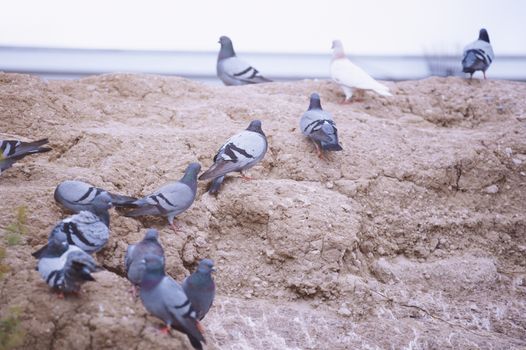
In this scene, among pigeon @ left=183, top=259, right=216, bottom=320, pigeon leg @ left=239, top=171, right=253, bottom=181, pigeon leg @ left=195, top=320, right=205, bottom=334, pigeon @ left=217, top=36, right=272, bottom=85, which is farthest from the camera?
pigeon @ left=217, top=36, right=272, bottom=85

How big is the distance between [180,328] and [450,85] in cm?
471

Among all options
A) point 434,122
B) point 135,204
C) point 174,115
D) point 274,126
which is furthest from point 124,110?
point 434,122

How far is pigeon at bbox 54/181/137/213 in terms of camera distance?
5.18 meters

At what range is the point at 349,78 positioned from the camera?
7.42 meters

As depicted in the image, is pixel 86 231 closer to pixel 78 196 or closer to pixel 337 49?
pixel 78 196

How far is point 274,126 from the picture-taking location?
6828 millimetres

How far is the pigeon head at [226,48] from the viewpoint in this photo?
27.3 feet

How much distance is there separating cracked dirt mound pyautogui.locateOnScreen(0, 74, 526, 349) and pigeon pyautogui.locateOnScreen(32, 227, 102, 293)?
0.14 m

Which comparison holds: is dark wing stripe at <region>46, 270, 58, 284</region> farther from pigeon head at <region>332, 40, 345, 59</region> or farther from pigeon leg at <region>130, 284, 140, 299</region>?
pigeon head at <region>332, 40, 345, 59</region>

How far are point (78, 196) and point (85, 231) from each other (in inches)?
17.6

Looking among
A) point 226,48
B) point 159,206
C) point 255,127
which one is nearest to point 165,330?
point 159,206

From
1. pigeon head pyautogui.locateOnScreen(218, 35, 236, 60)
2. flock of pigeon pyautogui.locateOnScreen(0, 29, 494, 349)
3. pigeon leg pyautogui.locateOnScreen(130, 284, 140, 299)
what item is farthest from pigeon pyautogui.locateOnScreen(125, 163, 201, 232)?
pigeon head pyautogui.locateOnScreen(218, 35, 236, 60)

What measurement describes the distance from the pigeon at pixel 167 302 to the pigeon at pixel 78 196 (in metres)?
0.94

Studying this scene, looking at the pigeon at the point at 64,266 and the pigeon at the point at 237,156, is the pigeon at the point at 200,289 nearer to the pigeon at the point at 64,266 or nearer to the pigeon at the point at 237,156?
the pigeon at the point at 64,266
